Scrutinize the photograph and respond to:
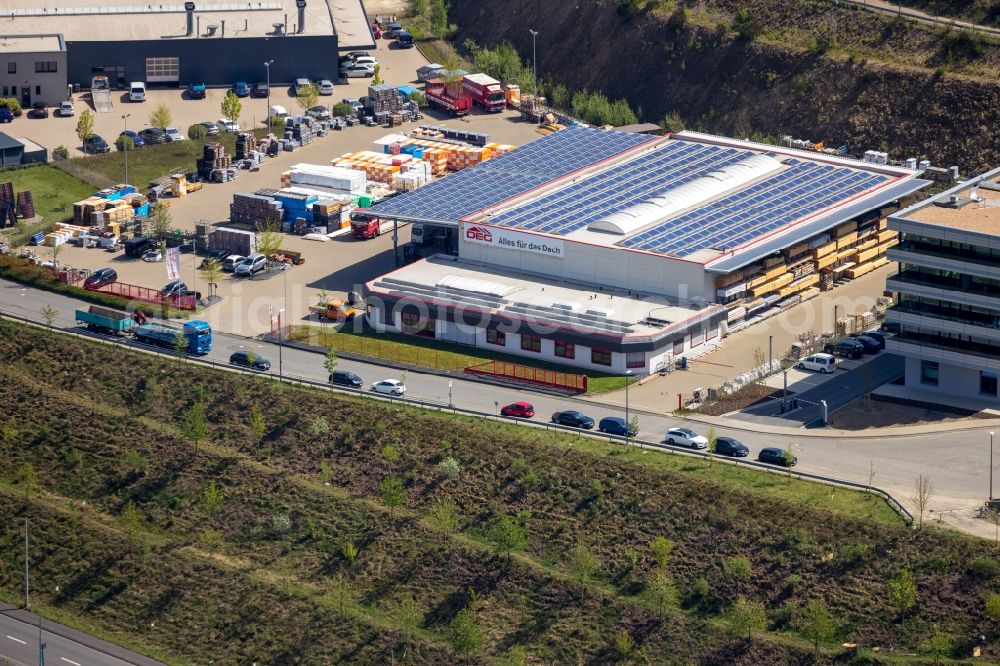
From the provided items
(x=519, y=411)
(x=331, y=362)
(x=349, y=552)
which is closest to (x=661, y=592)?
(x=349, y=552)

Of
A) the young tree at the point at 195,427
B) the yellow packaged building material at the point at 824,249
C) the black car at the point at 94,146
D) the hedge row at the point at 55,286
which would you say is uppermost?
the black car at the point at 94,146

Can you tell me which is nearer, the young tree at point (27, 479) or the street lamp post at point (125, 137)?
the young tree at point (27, 479)

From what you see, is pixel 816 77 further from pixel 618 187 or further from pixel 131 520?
pixel 131 520

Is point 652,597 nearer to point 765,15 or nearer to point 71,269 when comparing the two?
point 71,269

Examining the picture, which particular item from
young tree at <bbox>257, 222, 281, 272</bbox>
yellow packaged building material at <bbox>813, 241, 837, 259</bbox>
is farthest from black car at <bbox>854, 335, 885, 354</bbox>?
young tree at <bbox>257, 222, 281, 272</bbox>

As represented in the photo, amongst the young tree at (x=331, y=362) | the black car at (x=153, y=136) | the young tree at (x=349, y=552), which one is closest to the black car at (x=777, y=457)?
the young tree at (x=349, y=552)

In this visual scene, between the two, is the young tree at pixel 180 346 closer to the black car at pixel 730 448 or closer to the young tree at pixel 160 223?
the young tree at pixel 160 223
